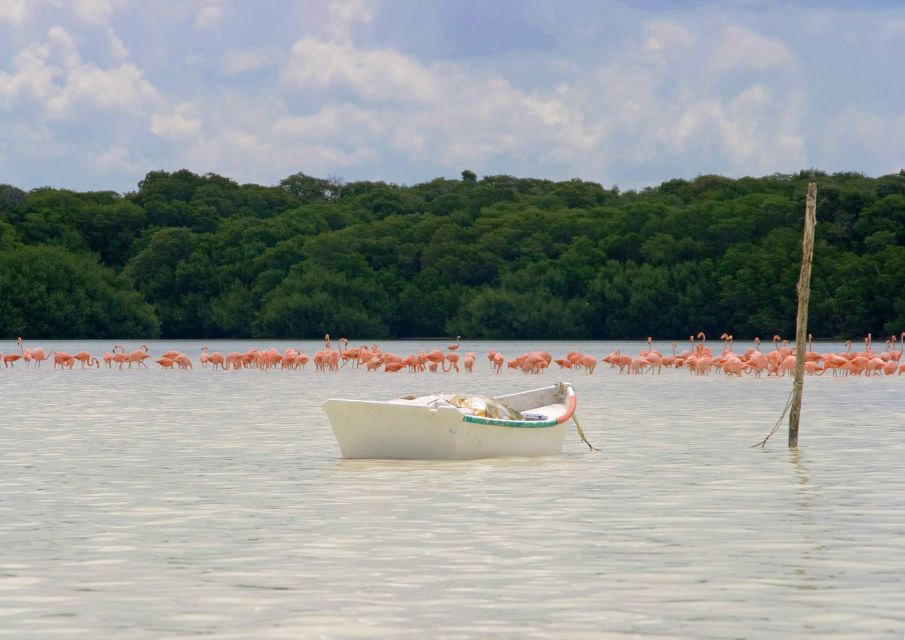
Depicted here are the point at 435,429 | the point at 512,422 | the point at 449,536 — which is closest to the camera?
the point at 449,536

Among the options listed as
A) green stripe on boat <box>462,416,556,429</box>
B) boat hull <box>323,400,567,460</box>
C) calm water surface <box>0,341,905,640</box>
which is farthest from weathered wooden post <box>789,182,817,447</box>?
boat hull <box>323,400,567,460</box>

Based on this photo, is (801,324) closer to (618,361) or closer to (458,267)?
(618,361)

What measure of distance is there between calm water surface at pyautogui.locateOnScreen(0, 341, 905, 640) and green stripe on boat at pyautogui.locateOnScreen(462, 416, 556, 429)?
54cm

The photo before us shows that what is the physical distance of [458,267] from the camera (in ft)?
381

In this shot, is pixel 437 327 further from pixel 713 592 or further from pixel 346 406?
pixel 713 592

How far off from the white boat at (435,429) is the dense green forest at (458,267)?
75.9m

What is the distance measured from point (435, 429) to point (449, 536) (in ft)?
23.6

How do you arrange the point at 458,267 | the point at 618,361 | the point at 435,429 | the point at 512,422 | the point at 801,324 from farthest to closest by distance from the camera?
the point at 458,267
the point at 618,361
the point at 801,324
the point at 512,422
the point at 435,429

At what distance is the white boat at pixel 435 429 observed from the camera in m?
22.2

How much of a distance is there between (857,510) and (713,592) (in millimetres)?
5479

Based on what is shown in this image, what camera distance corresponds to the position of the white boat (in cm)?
2225

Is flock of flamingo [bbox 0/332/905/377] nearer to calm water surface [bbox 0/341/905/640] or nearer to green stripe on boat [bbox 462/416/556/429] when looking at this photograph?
calm water surface [bbox 0/341/905/640]

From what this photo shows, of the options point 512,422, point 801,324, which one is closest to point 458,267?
point 801,324

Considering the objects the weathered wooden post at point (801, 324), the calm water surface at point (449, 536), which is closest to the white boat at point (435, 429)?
the calm water surface at point (449, 536)
